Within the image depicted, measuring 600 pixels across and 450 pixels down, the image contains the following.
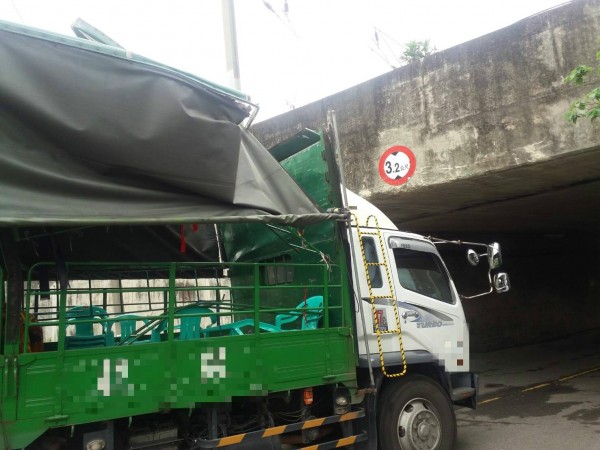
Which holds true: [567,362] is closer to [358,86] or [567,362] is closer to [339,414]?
[358,86]

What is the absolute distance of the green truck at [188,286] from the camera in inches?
121

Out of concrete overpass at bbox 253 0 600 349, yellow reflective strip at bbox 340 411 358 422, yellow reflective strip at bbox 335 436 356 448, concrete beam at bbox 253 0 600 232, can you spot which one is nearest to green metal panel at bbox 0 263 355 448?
yellow reflective strip at bbox 340 411 358 422

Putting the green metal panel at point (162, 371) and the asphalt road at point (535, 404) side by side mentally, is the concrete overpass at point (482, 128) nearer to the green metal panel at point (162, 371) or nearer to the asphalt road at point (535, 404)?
the asphalt road at point (535, 404)

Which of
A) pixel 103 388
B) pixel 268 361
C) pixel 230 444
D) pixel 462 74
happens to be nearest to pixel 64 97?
pixel 103 388

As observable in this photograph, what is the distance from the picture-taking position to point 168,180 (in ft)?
11.4

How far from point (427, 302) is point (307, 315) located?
1.28m

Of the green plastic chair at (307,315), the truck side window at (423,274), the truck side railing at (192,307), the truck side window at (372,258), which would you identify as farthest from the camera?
the truck side window at (423,274)

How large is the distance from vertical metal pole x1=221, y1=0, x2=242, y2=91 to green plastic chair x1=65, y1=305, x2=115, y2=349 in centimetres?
549

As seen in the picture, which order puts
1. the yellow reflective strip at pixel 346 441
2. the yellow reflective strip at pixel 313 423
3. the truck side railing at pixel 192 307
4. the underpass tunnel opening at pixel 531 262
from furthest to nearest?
the underpass tunnel opening at pixel 531 262
the yellow reflective strip at pixel 346 441
the yellow reflective strip at pixel 313 423
the truck side railing at pixel 192 307

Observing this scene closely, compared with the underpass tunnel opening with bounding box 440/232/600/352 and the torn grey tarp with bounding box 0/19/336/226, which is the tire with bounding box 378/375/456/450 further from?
the underpass tunnel opening with bounding box 440/232/600/352

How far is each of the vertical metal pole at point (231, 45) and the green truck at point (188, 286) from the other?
4234mm

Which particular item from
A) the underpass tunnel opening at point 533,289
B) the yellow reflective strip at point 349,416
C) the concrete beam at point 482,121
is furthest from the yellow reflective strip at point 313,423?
the underpass tunnel opening at point 533,289

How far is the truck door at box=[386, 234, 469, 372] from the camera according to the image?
4.86 meters

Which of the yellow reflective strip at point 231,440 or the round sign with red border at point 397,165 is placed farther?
the round sign with red border at point 397,165
